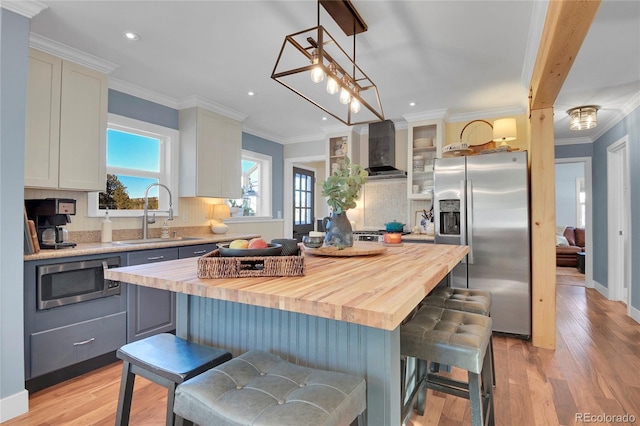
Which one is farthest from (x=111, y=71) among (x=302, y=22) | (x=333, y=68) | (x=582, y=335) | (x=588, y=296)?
A: (x=588, y=296)

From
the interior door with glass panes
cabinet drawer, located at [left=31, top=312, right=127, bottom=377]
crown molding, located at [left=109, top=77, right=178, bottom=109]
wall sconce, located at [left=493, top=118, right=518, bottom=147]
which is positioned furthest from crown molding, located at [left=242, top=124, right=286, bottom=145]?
wall sconce, located at [left=493, top=118, right=518, bottom=147]

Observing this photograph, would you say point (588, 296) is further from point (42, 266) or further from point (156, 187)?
point (42, 266)

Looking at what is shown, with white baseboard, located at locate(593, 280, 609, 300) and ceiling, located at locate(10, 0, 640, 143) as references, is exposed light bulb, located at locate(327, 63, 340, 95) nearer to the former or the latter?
ceiling, located at locate(10, 0, 640, 143)

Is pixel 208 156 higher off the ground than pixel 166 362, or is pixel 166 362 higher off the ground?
pixel 208 156

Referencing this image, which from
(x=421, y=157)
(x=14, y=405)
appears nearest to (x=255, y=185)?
(x=421, y=157)

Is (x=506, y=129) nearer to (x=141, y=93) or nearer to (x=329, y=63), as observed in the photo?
(x=329, y=63)

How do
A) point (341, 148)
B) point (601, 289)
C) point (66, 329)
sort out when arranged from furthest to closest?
1. point (341, 148)
2. point (601, 289)
3. point (66, 329)

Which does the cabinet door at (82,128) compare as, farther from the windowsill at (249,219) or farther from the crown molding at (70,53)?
the windowsill at (249,219)

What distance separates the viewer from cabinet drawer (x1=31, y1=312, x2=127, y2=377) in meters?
2.22

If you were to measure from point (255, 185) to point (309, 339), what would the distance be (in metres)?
4.26

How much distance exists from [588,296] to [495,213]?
9.03 feet

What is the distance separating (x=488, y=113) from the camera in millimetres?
4203

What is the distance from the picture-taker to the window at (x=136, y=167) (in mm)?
3344

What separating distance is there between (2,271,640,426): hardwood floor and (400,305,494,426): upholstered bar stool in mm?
392
